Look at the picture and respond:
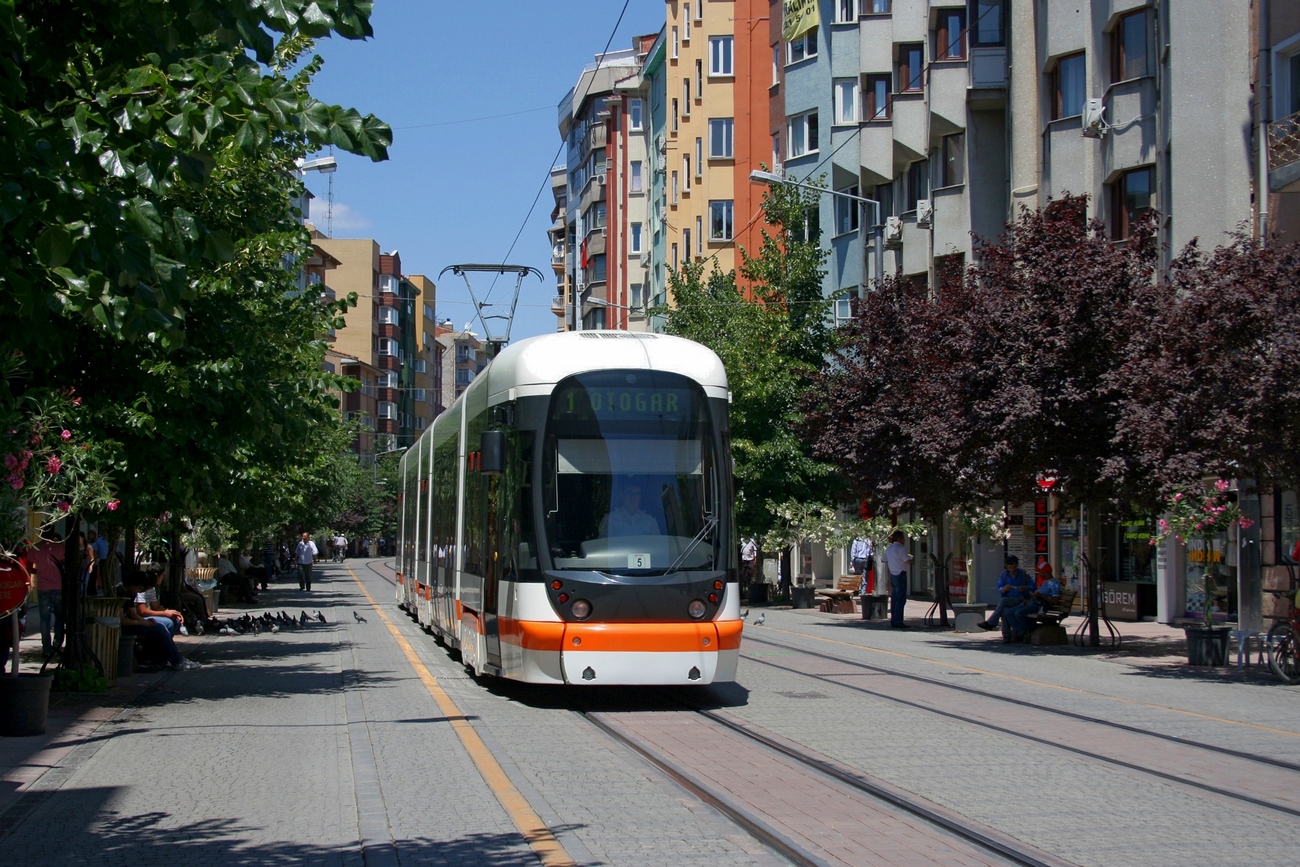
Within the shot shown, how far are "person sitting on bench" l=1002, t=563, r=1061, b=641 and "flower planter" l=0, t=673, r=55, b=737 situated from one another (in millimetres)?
15898

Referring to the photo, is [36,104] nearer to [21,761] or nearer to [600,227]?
[21,761]

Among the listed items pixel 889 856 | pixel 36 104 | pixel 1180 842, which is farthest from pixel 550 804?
pixel 36 104

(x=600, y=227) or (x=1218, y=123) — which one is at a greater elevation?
(x=600, y=227)

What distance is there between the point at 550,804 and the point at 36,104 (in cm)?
469

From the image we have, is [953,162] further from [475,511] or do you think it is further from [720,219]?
[720,219]

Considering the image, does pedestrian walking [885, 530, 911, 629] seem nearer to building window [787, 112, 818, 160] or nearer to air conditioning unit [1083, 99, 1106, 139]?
air conditioning unit [1083, 99, 1106, 139]

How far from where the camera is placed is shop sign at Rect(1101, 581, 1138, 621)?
30250 millimetres

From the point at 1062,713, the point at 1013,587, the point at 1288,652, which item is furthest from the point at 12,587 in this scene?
the point at 1013,587

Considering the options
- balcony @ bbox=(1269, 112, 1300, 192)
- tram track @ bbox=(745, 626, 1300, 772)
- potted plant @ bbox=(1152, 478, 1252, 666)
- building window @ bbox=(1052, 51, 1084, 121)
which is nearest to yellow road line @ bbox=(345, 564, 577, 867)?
tram track @ bbox=(745, 626, 1300, 772)

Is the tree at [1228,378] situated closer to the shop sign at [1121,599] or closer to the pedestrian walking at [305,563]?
the shop sign at [1121,599]

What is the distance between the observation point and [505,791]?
30.1 feet

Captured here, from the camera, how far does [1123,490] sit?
20.3 meters

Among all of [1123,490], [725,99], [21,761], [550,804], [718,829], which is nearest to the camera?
[718,829]

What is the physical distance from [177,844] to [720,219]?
191 feet
